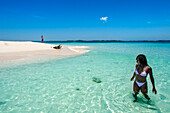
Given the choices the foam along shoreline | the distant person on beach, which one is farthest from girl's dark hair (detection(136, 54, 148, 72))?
the foam along shoreline

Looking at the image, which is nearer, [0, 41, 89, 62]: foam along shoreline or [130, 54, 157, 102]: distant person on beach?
[130, 54, 157, 102]: distant person on beach

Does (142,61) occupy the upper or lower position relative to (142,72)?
upper

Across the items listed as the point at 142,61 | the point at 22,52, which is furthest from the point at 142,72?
the point at 22,52

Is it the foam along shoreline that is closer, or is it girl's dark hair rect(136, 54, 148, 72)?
girl's dark hair rect(136, 54, 148, 72)

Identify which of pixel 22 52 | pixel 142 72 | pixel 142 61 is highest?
pixel 142 61

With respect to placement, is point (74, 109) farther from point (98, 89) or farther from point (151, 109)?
point (151, 109)

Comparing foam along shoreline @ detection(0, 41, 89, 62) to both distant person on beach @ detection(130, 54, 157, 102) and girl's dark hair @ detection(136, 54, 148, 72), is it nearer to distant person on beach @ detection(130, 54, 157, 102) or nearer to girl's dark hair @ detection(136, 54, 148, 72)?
distant person on beach @ detection(130, 54, 157, 102)

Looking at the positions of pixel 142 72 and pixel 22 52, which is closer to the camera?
pixel 142 72

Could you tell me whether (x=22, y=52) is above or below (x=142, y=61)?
below

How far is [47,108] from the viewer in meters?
3.95

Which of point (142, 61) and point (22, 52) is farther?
point (22, 52)

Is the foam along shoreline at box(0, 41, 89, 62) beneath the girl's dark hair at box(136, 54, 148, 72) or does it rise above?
beneath

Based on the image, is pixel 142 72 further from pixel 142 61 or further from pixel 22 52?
pixel 22 52

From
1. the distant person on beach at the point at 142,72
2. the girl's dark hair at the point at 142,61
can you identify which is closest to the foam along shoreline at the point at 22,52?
the distant person on beach at the point at 142,72
